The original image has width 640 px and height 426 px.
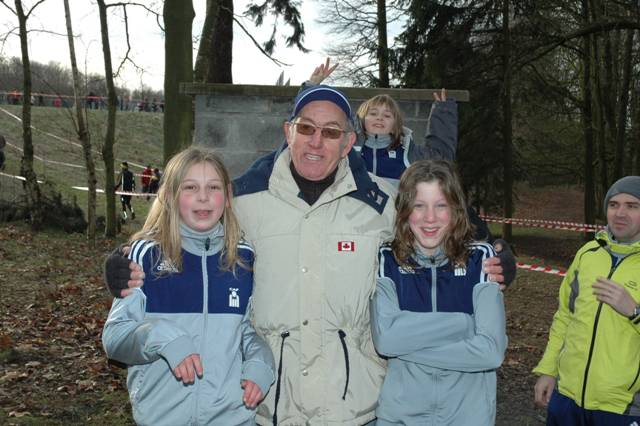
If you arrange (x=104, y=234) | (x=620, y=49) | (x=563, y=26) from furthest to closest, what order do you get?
(x=620, y=49)
(x=563, y=26)
(x=104, y=234)

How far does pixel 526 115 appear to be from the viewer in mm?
27391

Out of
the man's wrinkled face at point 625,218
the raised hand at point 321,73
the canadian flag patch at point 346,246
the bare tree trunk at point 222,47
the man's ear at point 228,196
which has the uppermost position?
the bare tree trunk at point 222,47

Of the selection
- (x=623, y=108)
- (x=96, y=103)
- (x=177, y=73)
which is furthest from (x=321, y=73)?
(x=96, y=103)

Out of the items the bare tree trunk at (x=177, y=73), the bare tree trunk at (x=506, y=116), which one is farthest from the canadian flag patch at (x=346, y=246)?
the bare tree trunk at (x=506, y=116)

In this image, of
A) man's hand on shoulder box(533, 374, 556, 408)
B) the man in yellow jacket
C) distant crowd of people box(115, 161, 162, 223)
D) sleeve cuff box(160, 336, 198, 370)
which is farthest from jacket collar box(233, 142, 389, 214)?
distant crowd of people box(115, 161, 162, 223)

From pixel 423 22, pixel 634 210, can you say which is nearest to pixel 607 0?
pixel 423 22

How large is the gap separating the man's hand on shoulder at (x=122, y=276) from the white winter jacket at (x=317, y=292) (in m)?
0.55

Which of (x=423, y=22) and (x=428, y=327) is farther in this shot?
(x=423, y=22)

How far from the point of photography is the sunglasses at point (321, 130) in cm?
307

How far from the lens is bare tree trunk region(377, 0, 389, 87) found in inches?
859

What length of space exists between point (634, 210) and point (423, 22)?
707 inches

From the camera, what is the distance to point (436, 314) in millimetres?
2812

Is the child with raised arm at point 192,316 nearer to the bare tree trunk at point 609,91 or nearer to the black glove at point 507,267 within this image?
the black glove at point 507,267

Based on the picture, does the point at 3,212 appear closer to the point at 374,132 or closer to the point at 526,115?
the point at 374,132
